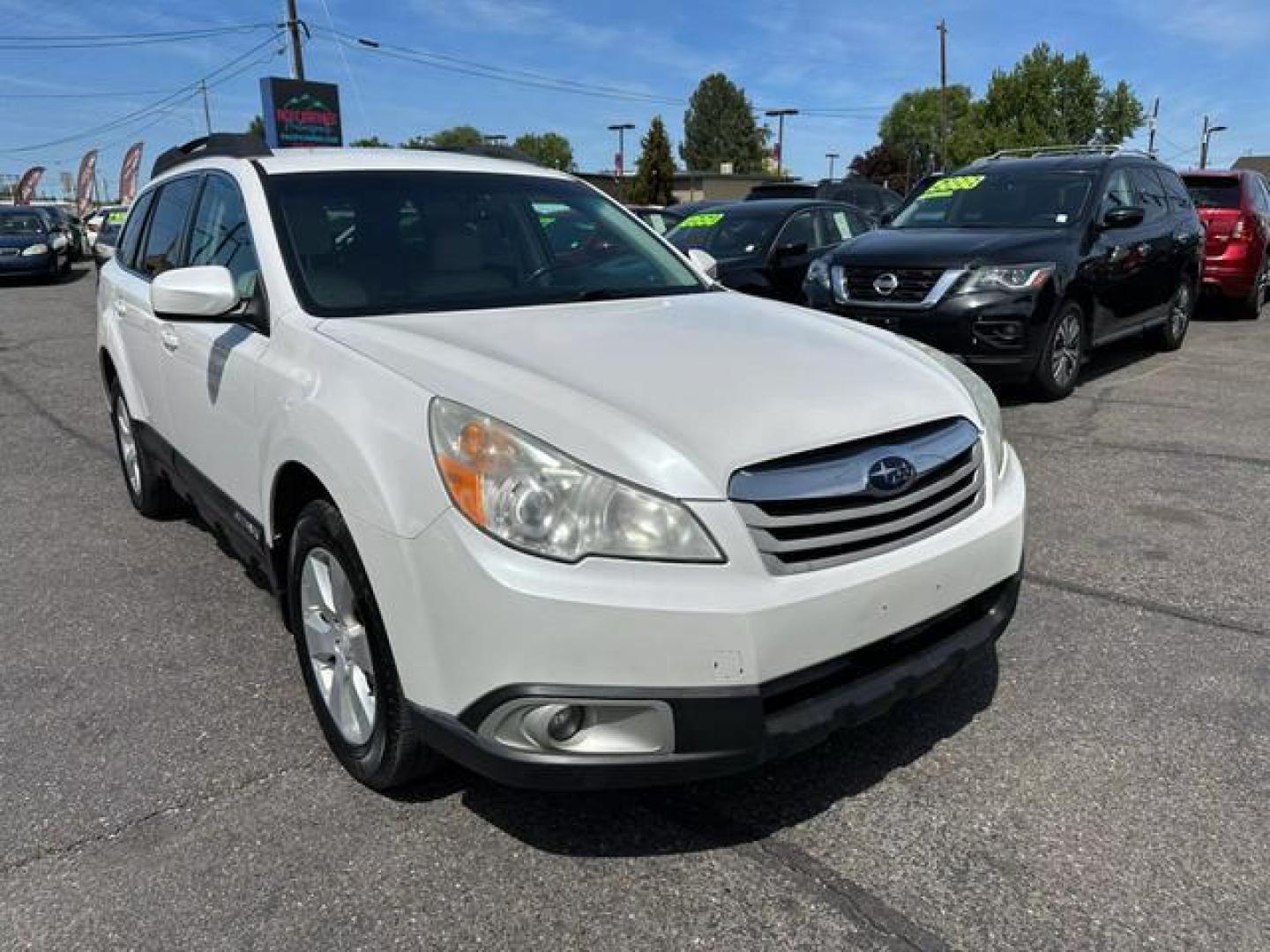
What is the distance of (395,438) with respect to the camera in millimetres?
2244

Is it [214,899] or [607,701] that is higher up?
[607,701]

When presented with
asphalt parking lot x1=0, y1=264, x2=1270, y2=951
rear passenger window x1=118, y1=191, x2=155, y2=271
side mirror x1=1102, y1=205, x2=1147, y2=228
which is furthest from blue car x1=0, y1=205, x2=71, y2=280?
side mirror x1=1102, y1=205, x2=1147, y2=228

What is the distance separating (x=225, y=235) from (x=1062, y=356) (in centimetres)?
595

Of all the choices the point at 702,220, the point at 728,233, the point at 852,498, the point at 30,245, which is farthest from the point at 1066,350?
the point at 30,245

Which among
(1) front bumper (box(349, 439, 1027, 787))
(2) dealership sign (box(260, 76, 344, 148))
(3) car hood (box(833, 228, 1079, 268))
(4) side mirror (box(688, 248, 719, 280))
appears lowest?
(1) front bumper (box(349, 439, 1027, 787))

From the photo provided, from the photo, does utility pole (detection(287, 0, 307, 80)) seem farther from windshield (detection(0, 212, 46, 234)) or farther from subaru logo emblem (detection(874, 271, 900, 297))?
subaru logo emblem (detection(874, 271, 900, 297))

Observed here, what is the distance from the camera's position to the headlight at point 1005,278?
677 centimetres

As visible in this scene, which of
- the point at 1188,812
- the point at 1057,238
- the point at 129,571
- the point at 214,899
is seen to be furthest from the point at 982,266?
the point at 214,899

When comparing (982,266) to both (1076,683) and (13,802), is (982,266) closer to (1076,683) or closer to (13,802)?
(1076,683)

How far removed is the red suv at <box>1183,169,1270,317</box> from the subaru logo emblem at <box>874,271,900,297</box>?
21.4 feet

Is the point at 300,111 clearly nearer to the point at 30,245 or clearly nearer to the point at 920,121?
the point at 30,245

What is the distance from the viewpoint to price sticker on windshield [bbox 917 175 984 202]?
827 cm

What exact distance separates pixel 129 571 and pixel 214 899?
251 centimetres

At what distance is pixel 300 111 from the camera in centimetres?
3152
